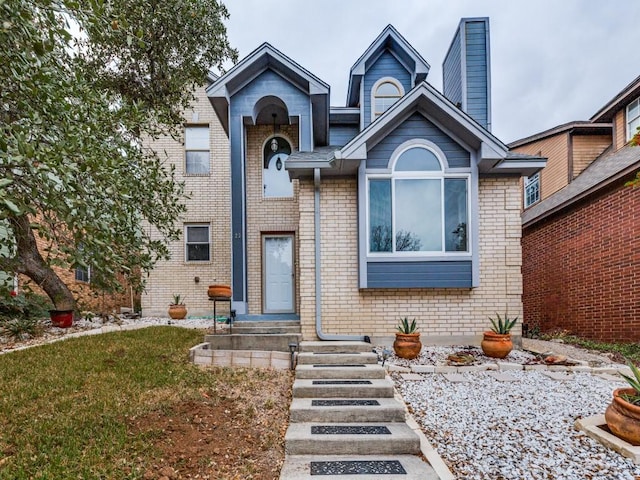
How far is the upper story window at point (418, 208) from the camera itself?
7.22 meters

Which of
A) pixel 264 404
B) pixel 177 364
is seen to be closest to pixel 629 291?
pixel 264 404

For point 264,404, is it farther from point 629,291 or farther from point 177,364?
point 629,291

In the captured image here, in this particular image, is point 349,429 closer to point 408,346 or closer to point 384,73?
point 408,346

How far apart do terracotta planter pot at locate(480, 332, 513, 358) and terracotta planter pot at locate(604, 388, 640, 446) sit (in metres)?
2.83

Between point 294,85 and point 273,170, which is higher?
point 294,85

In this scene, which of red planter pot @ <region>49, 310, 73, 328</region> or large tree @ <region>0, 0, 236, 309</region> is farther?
red planter pot @ <region>49, 310, 73, 328</region>

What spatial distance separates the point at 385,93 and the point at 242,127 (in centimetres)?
404

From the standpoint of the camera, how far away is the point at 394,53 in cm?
977

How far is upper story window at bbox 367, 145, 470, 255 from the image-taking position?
7219 millimetres

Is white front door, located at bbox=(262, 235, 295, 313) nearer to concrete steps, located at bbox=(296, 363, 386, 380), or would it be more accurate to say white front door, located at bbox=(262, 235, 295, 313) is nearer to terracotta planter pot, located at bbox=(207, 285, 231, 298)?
terracotta planter pot, located at bbox=(207, 285, 231, 298)

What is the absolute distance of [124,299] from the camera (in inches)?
562

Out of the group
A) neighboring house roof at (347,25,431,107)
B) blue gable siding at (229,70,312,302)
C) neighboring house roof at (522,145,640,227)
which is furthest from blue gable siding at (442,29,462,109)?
neighboring house roof at (522,145,640,227)

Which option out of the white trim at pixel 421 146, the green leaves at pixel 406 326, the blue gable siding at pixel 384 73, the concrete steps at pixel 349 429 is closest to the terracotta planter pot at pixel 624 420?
the concrete steps at pixel 349 429

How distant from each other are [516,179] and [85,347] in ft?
29.4
